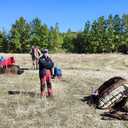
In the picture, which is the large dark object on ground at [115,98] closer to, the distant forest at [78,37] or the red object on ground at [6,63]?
the red object on ground at [6,63]

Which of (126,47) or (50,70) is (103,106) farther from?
(126,47)

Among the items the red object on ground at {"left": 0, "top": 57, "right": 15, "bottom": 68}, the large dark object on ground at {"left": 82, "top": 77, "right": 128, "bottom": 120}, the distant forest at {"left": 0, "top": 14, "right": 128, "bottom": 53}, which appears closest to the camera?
the large dark object on ground at {"left": 82, "top": 77, "right": 128, "bottom": 120}

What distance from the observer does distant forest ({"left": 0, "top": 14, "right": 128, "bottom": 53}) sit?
97.1m

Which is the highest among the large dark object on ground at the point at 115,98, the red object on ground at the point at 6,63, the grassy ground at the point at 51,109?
the red object on ground at the point at 6,63

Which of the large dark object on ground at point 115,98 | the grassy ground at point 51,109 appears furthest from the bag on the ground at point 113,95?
the grassy ground at point 51,109

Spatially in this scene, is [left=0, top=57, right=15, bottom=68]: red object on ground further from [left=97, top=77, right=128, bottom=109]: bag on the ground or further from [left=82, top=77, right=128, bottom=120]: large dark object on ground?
[left=97, top=77, right=128, bottom=109]: bag on the ground

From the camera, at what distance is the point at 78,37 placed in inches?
4151

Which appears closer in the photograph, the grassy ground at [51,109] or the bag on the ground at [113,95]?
the grassy ground at [51,109]

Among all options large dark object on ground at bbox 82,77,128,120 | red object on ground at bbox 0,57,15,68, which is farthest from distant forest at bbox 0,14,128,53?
large dark object on ground at bbox 82,77,128,120

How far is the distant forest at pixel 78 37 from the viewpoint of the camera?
9706 centimetres

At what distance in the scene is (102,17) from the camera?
106m

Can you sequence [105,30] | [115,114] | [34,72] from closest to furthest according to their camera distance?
[115,114]
[34,72]
[105,30]

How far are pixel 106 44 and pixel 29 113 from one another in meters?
83.3

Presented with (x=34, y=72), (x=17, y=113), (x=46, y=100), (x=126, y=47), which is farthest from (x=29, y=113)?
(x=126, y=47)
